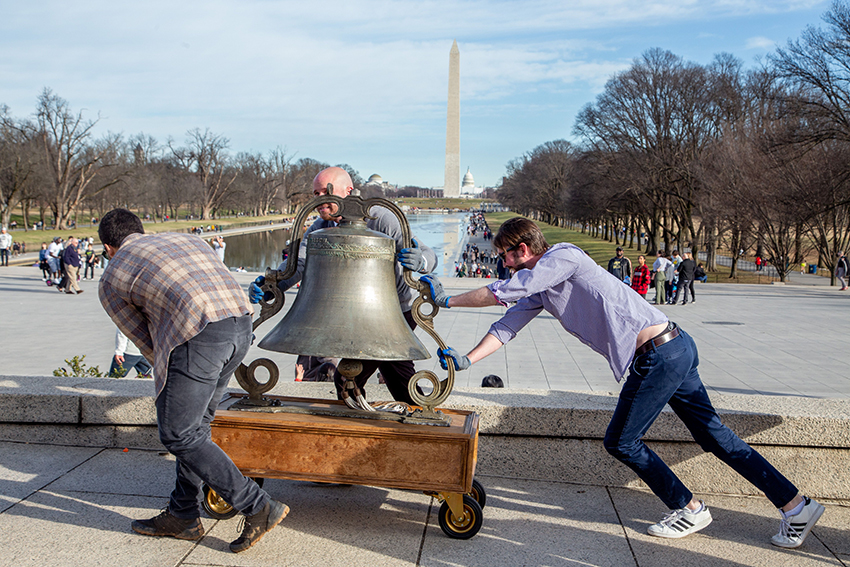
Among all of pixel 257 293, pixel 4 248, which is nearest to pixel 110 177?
pixel 4 248

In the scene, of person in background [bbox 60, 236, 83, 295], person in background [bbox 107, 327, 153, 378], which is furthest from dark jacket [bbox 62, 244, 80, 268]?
person in background [bbox 107, 327, 153, 378]

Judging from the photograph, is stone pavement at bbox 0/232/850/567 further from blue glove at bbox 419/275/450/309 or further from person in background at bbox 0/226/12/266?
person in background at bbox 0/226/12/266

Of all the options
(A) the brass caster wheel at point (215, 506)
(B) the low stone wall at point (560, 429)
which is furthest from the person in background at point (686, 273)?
(A) the brass caster wheel at point (215, 506)

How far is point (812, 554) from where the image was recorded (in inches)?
130

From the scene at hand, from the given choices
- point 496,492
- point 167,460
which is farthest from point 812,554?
point 167,460

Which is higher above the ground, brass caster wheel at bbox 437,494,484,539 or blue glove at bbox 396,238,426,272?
blue glove at bbox 396,238,426,272

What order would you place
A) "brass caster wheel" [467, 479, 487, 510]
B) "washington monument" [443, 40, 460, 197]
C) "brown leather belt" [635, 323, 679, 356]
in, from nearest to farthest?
"brown leather belt" [635, 323, 679, 356] < "brass caster wheel" [467, 479, 487, 510] < "washington monument" [443, 40, 460, 197]

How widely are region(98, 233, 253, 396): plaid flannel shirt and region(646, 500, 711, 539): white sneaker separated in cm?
234

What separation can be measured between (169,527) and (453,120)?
74.8 meters

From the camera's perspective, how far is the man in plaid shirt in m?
3.12

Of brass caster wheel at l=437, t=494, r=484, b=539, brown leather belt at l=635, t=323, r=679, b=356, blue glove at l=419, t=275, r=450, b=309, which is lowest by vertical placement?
brass caster wheel at l=437, t=494, r=484, b=539

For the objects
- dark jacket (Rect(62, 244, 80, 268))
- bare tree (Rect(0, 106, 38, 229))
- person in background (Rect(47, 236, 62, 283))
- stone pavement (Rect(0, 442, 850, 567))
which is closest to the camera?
stone pavement (Rect(0, 442, 850, 567))

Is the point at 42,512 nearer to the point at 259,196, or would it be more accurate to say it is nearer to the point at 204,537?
the point at 204,537

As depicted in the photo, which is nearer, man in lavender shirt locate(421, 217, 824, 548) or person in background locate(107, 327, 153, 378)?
man in lavender shirt locate(421, 217, 824, 548)
